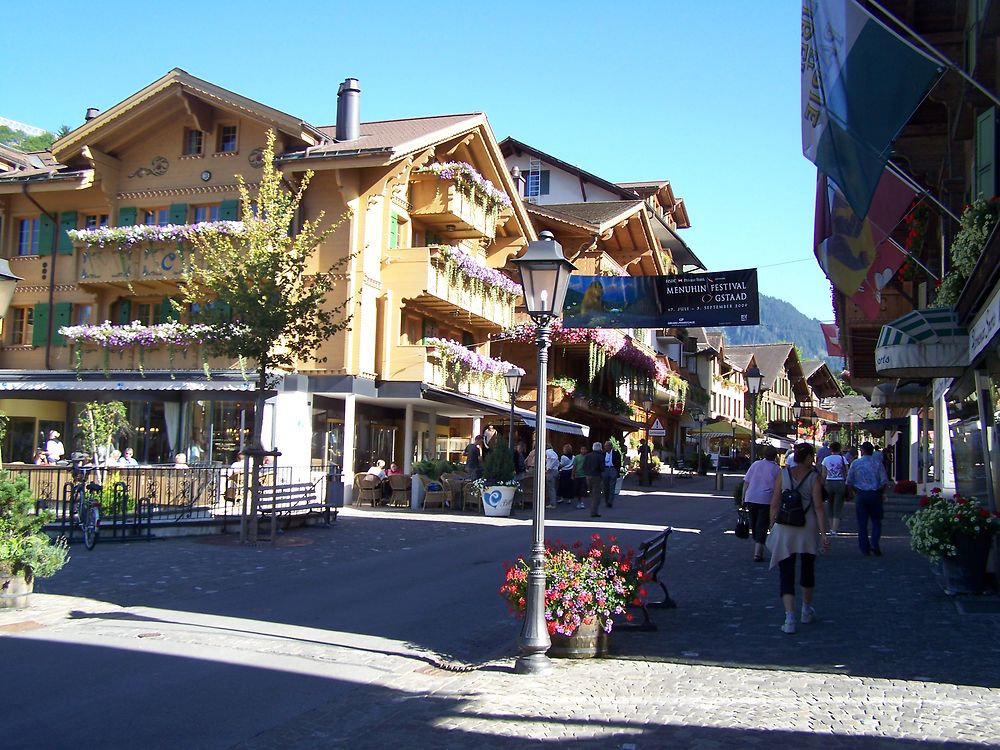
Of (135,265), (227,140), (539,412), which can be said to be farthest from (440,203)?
(539,412)

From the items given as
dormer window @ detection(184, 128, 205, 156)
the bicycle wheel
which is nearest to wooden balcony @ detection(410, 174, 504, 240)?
dormer window @ detection(184, 128, 205, 156)

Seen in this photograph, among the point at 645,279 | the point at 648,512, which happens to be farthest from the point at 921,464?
the point at 645,279

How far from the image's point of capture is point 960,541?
1118 centimetres

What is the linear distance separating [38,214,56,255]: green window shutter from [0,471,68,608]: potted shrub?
23.6 meters

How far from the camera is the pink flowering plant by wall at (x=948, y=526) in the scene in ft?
36.3

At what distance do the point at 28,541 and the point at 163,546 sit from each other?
6603mm

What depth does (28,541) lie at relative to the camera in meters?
10.6

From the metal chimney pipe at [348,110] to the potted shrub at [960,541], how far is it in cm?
2351

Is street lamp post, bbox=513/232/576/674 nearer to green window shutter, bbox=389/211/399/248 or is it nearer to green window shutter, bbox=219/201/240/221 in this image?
green window shutter, bbox=219/201/240/221

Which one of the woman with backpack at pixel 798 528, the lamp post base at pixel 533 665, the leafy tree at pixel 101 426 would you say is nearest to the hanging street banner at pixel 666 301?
the leafy tree at pixel 101 426

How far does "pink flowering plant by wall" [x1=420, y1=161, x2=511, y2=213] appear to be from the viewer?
105ft

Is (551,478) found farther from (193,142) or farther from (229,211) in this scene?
(193,142)

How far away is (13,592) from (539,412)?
6.05 m

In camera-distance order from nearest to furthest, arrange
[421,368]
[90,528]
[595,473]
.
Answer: [90,528]
[595,473]
[421,368]
